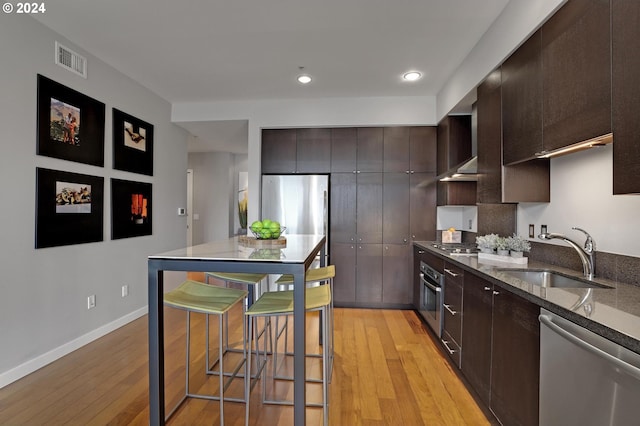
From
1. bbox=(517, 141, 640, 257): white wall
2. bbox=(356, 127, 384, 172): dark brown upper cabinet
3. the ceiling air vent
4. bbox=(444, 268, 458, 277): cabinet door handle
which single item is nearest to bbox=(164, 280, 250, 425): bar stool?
bbox=(444, 268, 458, 277): cabinet door handle

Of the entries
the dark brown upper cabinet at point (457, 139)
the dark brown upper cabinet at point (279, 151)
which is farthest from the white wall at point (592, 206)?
the dark brown upper cabinet at point (279, 151)

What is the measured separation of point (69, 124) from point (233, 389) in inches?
104

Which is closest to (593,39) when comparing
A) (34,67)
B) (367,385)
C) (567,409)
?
(567,409)

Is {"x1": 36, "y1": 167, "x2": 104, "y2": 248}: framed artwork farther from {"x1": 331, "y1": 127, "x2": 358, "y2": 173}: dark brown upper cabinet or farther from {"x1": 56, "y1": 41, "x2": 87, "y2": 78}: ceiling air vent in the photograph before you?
{"x1": 331, "y1": 127, "x2": 358, "y2": 173}: dark brown upper cabinet

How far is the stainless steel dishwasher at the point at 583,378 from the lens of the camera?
95 cm

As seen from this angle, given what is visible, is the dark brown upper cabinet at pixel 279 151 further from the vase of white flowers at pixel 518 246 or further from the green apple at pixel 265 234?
the vase of white flowers at pixel 518 246

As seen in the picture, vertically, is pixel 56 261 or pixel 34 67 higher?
pixel 34 67

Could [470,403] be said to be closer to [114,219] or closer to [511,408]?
[511,408]

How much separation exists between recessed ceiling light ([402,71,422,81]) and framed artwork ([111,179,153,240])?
10.8 ft

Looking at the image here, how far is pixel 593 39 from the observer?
1.47 m

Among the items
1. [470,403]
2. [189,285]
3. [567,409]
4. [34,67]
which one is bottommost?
[470,403]

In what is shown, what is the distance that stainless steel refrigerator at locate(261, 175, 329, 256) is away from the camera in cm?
427

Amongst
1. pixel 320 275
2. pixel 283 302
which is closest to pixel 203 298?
pixel 283 302

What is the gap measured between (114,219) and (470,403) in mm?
3624
